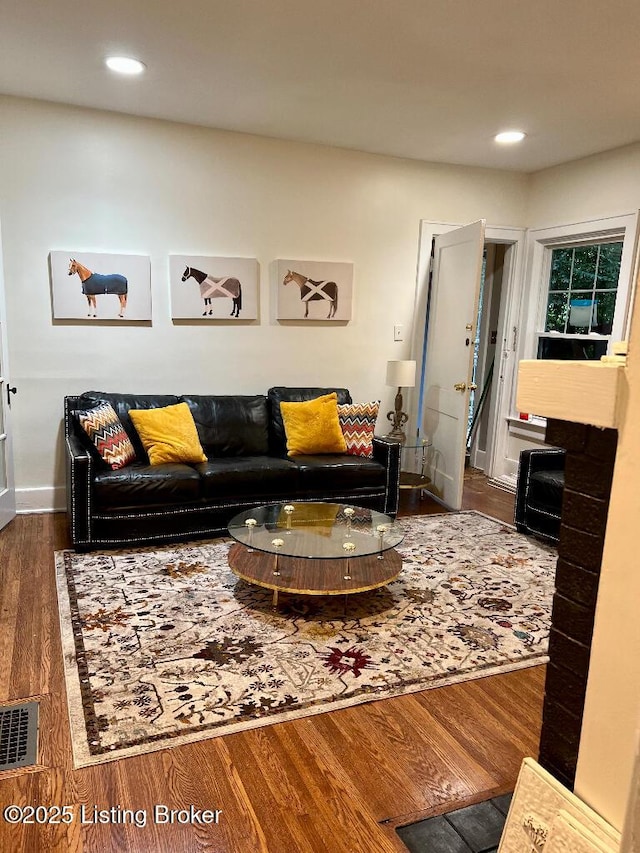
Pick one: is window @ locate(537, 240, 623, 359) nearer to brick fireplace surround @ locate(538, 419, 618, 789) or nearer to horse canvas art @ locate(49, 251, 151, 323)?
horse canvas art @ locate(49, 251, 151, 323)

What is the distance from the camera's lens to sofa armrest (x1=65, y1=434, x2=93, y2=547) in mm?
3289

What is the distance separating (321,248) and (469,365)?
148cm

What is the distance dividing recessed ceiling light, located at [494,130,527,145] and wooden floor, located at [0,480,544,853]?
11.3ft

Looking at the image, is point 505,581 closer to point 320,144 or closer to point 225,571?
point 225,571

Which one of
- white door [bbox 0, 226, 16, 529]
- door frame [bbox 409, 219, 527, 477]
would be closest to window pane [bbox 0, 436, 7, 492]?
white door [bbox 0, 226, 16, 529]

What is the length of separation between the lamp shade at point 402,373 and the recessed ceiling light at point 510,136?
1665 mm

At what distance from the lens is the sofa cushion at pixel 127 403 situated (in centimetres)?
387

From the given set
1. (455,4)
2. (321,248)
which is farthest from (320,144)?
(455,4)

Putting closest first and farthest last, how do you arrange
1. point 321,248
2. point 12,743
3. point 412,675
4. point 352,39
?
1. point 12,743
2. point 412,675
3. point 352,39
4. point 321,248

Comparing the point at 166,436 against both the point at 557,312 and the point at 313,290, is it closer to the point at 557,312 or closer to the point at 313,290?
the point at 313,290

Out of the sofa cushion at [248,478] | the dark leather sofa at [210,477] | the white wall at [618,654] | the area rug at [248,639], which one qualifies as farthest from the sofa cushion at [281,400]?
the white wall at [618,654]

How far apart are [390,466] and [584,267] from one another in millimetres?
2362

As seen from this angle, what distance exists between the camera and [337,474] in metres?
3.94

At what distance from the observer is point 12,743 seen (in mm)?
1872
